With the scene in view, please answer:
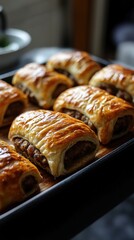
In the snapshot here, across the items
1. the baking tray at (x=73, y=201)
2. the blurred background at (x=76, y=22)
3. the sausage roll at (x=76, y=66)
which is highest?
the sausage roll at (x=76, y=66)

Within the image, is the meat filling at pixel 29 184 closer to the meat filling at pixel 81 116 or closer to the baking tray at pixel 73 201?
the baking tray at pixel 73 201

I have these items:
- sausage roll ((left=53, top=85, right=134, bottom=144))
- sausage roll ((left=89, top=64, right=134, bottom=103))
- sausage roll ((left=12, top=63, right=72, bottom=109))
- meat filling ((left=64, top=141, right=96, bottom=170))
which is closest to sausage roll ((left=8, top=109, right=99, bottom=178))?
meat filling ((left=64, top=141, right=96, bottom=170))

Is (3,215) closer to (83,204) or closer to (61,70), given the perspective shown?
(83,204)

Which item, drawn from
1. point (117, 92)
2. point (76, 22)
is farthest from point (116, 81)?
point (76, 22)

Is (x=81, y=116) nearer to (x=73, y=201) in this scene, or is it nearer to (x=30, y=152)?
(x=30, y=152)

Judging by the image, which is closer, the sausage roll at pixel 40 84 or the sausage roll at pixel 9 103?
A: the sausage roll at pixel 9 103

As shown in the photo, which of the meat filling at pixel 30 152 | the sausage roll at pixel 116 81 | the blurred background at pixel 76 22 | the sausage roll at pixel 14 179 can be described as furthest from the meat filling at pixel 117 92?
the blurred background at pixel 76 22
